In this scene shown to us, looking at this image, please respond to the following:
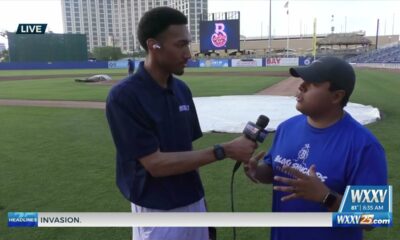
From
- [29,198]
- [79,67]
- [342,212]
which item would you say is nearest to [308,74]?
[342,212]

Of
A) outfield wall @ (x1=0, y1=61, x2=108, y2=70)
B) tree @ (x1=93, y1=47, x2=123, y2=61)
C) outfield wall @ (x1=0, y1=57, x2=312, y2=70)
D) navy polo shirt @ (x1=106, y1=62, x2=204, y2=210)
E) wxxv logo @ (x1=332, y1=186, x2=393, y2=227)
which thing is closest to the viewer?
wxxv logo @ (x1=332, y1=186, x2=393, y2=227)

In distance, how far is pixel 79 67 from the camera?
5769 cm

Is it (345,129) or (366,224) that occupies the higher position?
(345,129)

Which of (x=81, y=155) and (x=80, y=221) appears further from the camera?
(x=81, y=155)

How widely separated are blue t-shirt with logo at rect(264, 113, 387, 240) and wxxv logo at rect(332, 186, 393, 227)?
48mm

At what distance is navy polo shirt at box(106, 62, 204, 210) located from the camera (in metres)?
2.16

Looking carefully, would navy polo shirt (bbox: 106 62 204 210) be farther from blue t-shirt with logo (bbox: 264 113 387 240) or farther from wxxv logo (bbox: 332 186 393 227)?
wxxv logo (bbox: 332 186 393 227)

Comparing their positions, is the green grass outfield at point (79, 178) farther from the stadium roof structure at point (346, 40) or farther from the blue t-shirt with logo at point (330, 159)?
the stadium roof structure at point (346, 40)

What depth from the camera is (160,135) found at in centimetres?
227

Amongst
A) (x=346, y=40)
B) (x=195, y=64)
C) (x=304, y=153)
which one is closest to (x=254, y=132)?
(x=304, y=153)

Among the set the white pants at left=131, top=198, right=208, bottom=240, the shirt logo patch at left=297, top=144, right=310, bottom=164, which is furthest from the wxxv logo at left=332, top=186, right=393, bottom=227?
the white pants at left=131, top=198, right=208, bottom=240

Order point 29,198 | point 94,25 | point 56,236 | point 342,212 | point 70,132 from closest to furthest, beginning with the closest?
point 342,212, point 56,236, point 29,198, point 70,132, point 94,25

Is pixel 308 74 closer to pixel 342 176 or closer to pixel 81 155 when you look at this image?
pixel 342 176

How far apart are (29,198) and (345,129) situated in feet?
15.0
